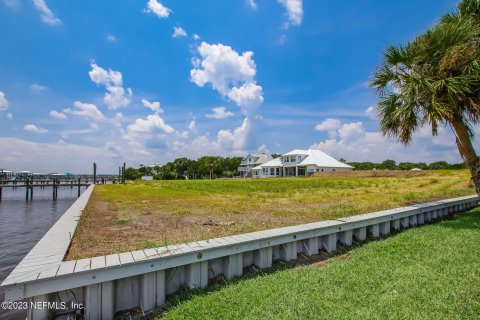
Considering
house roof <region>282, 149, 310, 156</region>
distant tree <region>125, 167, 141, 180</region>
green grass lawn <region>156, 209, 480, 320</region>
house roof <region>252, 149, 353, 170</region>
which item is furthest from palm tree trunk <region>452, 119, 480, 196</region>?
distant tree <region>125, 167, 141, 180</region>

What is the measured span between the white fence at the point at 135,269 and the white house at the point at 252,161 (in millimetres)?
61858

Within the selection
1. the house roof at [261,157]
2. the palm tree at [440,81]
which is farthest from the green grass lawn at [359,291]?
the house roof at [261,157]

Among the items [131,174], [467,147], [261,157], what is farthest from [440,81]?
[131,174]

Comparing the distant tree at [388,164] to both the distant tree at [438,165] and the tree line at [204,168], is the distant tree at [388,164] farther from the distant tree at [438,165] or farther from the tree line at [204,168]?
the distant tree at [438,165]

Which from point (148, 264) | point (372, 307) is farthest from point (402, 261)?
point (148, 264)

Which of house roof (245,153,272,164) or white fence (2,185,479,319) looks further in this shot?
house roof (245,153,272,164)

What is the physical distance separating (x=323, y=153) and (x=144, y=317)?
49613mm

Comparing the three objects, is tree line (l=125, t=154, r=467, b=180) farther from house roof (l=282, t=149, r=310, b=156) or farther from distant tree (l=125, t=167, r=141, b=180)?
house roof (l=282, t=149, r=310, b=156)

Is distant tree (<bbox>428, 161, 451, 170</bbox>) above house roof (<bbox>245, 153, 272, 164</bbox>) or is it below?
below

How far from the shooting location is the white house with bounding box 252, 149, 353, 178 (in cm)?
4433

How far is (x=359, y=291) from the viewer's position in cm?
331

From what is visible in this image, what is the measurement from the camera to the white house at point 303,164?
145 ft

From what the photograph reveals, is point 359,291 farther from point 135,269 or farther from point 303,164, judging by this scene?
point 303,164

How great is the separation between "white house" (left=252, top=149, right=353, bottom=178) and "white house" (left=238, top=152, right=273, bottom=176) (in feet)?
47.1
